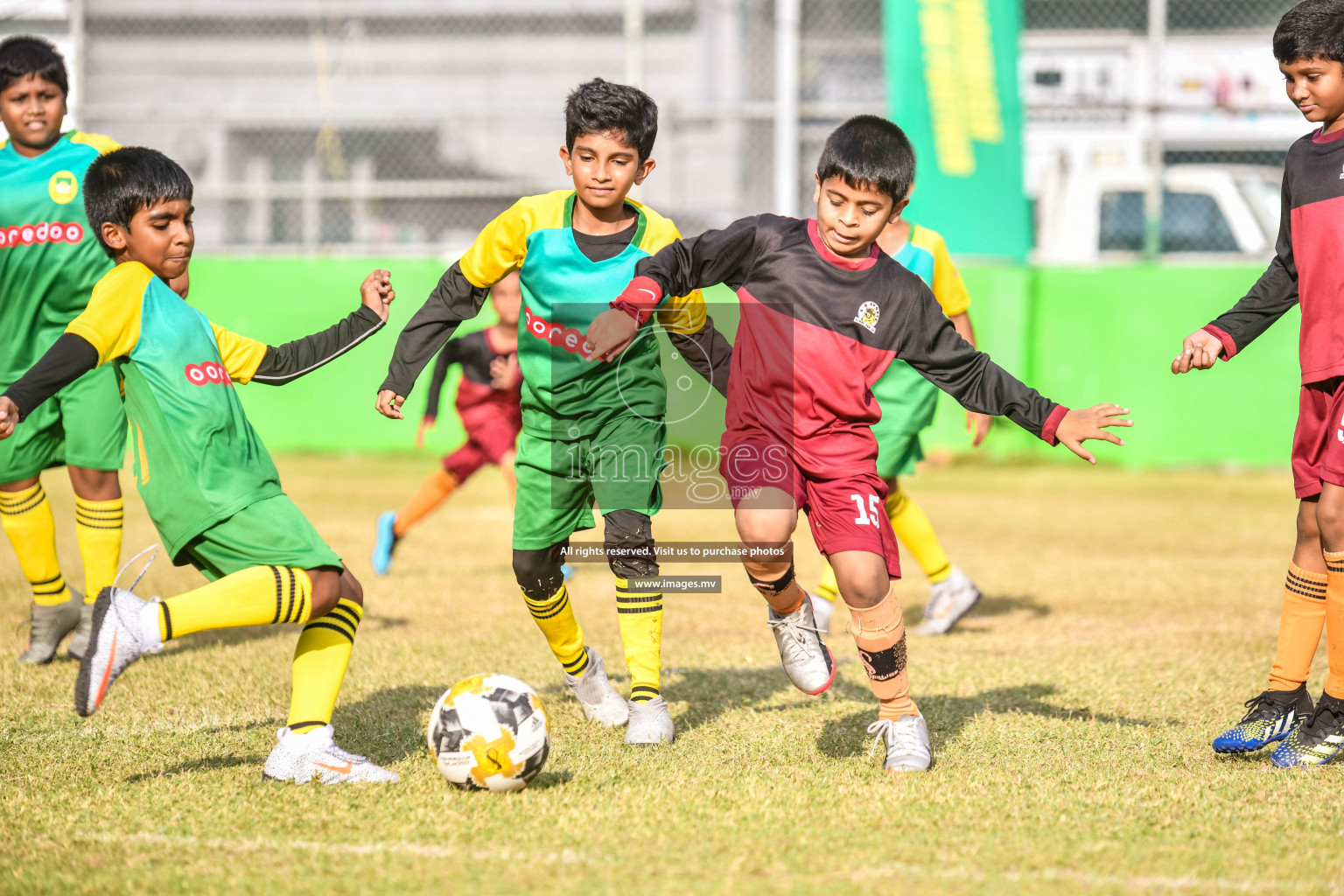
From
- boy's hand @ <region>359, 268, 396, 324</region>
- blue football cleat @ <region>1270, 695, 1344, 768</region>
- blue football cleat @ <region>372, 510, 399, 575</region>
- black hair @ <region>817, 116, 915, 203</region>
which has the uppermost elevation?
black hair @ <region>817, 116, 915, 203</region>

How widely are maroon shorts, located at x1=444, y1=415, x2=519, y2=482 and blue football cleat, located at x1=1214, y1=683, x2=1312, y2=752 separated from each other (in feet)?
14.3

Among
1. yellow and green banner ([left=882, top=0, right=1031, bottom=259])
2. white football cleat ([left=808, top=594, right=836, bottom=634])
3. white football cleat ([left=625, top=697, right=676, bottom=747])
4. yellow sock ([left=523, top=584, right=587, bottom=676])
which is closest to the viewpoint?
white football cleat ([left=625, top=697, right=676, bottom=747])

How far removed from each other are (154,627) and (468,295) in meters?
1.45

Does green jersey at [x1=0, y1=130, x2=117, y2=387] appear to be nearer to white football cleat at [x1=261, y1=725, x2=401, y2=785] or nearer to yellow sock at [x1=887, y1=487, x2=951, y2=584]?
white football cleat at [x1=261, y1=725, x2=401, y2=785]

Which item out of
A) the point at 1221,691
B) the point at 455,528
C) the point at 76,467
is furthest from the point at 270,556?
the point at 455,528

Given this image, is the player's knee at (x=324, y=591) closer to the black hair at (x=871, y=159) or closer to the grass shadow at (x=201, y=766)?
the grass shadow at (x=201, y=766)

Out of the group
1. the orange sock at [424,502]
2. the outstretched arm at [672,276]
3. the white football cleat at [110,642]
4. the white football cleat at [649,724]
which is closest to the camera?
the white football cleat at [110,642]

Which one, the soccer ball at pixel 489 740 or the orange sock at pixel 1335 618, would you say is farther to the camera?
the orange sock at pixel 1335 618

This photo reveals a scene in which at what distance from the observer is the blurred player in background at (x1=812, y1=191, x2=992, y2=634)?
19.0 ft

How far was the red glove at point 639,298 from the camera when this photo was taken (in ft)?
12.1

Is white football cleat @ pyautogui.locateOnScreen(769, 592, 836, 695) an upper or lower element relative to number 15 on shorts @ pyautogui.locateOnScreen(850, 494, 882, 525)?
lower

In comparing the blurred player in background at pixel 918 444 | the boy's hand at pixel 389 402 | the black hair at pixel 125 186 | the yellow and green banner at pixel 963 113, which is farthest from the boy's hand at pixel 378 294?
the yellow and green banner at pixel 963 113

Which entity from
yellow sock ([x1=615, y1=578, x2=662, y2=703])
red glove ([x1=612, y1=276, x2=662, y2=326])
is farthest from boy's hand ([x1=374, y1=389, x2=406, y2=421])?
yellow sock ([x1=615, y1=578, x2=662, y2=703])

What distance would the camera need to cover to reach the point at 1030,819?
10.7ft
